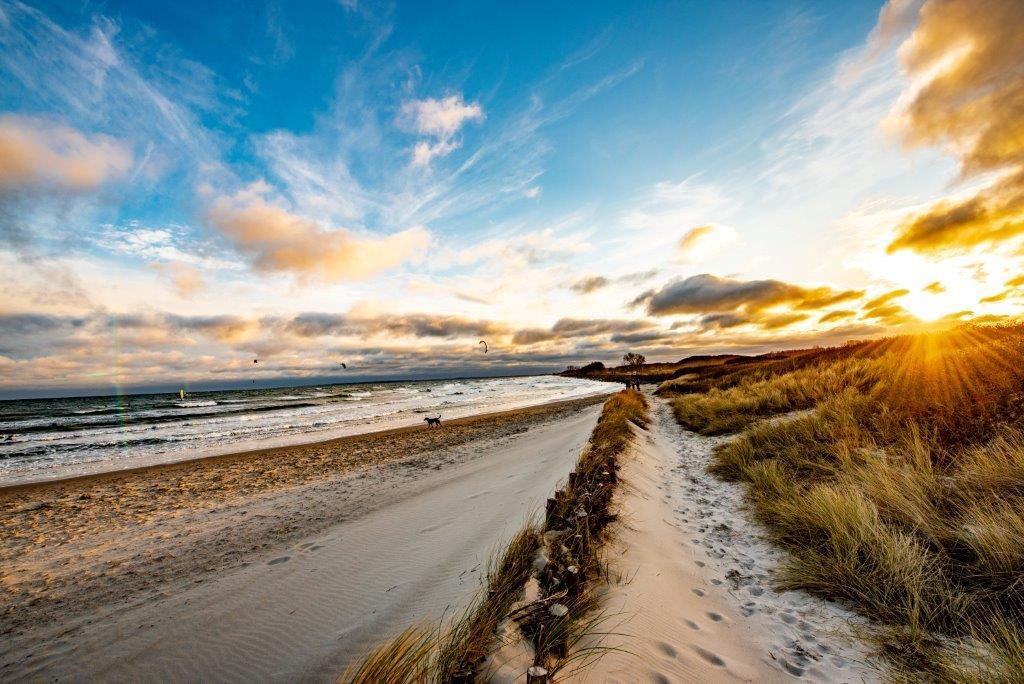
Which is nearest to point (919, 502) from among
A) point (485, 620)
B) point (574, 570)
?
point (574, 570)

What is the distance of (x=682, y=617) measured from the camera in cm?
360

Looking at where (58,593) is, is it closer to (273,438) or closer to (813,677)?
(813,677)

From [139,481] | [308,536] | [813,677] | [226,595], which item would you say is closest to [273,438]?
[139,481]

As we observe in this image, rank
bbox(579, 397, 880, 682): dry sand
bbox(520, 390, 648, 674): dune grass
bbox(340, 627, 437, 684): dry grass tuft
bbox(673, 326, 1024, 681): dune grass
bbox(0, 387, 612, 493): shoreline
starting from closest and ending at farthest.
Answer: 1. bbox(340, 627, 437, 684): dry grass tuft
2. bbox(520, 390, 648, 674): dune grass
3. bbox(579, 397, 880, 682): dry sand
4. bbox(673, 326, 1024, 681): dune grass
5. bbox(0, 387, 612, 493): shoreline

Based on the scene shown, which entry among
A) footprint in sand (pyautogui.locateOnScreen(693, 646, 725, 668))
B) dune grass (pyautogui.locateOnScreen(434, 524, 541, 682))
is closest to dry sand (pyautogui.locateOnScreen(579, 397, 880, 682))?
footprint in sand (pyautogui.locateOnScreen(693, 646, 725, 668))

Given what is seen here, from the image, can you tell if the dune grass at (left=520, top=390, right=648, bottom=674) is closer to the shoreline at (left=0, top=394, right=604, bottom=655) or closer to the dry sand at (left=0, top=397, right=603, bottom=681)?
the dry sand at (left=0, top=397, right=603, bottom=681)

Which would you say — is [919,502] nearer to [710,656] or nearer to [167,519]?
[710,656]

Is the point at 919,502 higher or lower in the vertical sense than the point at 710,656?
higher

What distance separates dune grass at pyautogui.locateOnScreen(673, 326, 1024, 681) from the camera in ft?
9.87

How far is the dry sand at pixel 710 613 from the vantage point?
9.53 ft

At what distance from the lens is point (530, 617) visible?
9.46 feet

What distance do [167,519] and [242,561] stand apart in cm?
402

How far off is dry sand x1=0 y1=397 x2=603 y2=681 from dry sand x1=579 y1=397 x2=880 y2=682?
1.66 m

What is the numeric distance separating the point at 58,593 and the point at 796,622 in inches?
354
